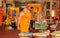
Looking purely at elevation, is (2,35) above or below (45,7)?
below

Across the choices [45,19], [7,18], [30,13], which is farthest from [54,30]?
[7,18]

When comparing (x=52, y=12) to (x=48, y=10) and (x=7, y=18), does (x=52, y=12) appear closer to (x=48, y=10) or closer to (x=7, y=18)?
(x=48, y=10)

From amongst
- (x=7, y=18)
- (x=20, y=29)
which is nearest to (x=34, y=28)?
(x=20, y=29)

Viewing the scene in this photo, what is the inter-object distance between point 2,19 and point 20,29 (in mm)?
152

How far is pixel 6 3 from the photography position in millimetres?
1104

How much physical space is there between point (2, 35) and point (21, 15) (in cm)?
20

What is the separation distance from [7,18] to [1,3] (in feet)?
0.39

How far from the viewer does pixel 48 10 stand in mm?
1103

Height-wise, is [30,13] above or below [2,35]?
above

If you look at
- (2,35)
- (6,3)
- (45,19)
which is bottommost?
(2,35)

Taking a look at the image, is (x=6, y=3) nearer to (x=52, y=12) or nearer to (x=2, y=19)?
(x=2, y=19)

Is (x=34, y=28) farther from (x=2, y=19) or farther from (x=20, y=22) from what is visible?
(x=2, y=19)

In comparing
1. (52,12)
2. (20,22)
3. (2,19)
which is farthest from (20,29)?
(52,12)

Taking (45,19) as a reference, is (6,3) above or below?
above
